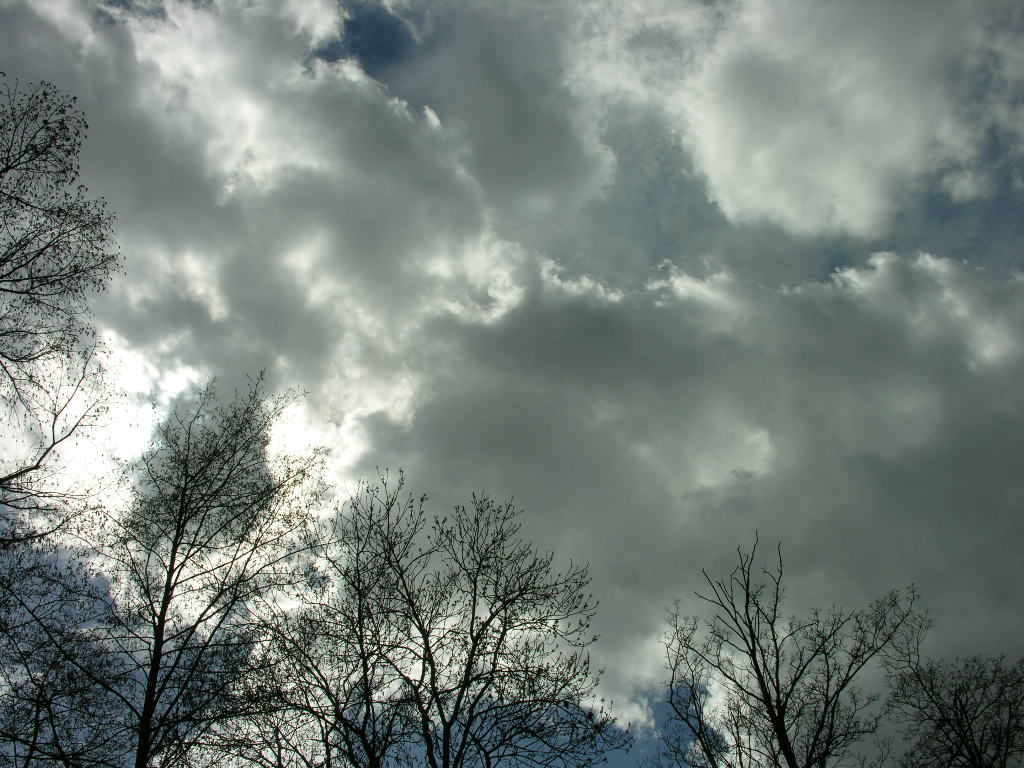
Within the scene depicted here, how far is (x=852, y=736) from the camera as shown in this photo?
42.9ft

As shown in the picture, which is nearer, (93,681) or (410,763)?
(93,681)

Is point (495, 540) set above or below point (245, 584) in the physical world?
above

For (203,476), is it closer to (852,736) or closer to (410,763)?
(410,763)

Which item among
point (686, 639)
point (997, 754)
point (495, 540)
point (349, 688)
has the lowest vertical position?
point (997, 754)

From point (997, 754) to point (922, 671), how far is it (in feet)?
8.57

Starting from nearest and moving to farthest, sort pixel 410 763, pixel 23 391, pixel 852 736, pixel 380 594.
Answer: pixel 23 391
pixel 410 763
pixel 380 594
pixel 852 736

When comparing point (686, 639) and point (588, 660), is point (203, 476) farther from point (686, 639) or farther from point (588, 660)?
point (686, 639)

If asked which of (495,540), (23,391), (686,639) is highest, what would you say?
(23,391)

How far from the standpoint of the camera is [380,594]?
10.2m

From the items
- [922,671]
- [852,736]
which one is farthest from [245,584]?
[922,671]

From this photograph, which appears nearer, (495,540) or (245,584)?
(245,584)

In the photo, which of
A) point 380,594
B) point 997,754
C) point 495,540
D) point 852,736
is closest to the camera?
point 380,594

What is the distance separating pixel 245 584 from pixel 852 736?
13.5m

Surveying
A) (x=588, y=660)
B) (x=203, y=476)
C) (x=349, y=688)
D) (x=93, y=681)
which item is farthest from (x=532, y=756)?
(x=203, y=476)
